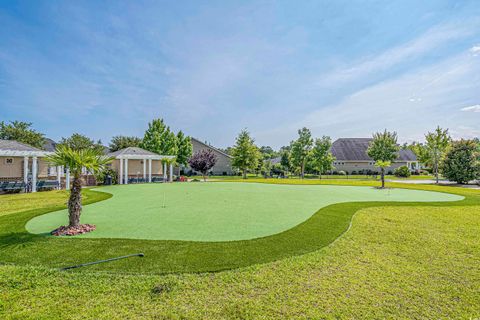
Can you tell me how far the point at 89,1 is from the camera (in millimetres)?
9672

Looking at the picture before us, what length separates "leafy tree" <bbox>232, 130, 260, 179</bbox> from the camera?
105 feet

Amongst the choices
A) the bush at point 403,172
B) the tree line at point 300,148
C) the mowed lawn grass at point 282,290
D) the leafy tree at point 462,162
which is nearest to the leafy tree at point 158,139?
the tree line at point 300,148

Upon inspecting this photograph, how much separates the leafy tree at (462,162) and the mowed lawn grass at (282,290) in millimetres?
24069

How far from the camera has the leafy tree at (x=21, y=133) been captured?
88.6 feet

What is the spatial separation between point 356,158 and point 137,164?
3650cm

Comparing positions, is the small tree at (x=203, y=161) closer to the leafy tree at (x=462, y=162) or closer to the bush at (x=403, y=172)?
the leafy tree at (x=462, y=162)

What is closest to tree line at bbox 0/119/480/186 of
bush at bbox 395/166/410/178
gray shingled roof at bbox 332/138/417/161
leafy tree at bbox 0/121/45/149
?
leafy tree at bbox 0/121/45/149

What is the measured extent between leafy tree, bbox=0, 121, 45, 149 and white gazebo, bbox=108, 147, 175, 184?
13887 millimetres

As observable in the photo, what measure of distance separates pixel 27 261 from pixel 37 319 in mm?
1983

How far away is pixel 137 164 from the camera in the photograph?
23531 mm

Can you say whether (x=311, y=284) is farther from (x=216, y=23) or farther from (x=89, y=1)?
(x=89, y=1)

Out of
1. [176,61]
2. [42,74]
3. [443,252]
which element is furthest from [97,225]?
[42,74]

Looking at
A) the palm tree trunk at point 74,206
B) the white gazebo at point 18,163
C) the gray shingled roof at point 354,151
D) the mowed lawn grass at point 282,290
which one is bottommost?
the mowed lawn grass at point 282,290

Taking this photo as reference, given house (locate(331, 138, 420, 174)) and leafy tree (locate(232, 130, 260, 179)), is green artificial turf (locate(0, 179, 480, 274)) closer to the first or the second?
leafy tree (locate(232, 130, 260, 179))
